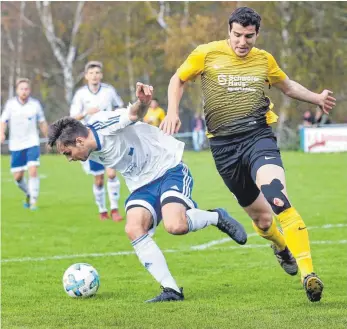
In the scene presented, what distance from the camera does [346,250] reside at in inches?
431

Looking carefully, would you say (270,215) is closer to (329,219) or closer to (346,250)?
(346,250)

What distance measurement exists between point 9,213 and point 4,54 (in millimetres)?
37127

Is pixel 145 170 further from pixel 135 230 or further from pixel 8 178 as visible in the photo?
pixel 8 178

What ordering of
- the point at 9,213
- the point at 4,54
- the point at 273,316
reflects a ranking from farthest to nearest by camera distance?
the point at 4,54 → the point at 9,213 → the point at 273,316

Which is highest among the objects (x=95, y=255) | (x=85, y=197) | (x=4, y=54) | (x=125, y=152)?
(x=125, y=152)

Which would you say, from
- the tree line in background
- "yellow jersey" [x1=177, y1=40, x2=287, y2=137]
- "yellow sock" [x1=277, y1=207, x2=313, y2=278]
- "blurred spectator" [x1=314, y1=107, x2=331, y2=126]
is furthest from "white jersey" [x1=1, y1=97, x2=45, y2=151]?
the tree line in background

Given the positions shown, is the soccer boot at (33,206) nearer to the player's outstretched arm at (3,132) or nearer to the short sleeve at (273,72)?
the player's outstretched arm at (3,132)

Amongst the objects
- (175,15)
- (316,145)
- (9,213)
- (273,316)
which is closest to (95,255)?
(273,316)

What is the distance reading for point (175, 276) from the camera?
948 cm

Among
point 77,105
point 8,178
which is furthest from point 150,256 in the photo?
point 8,178

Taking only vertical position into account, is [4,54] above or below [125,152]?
below

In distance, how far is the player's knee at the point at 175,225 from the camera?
806 cm

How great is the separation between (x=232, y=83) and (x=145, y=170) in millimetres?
1100

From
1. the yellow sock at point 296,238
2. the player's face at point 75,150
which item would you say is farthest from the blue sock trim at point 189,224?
the player's face at point 75,150
